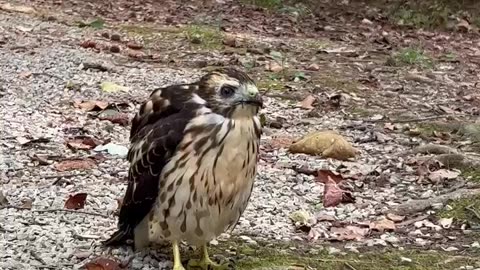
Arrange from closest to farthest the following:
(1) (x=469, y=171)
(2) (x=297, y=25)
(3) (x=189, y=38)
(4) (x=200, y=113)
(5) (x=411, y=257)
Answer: (4) (x=200, y=113) → (5) (x=411, y=257) → (1) (x=469, y=171) → (3) (x=189, y=38) → (2) (x=297, y=25)

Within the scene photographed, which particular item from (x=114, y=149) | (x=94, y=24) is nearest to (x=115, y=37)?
(x=94, y=24)

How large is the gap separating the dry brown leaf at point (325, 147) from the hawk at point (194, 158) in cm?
210

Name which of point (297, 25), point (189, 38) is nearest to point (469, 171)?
point (189, 38)

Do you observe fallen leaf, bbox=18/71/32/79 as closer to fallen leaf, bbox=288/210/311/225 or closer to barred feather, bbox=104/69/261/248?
fallen leaf, bbox=288/210/311/225

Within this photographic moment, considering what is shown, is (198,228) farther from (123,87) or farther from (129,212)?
(123,87)

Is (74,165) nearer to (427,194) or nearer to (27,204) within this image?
(27,204)

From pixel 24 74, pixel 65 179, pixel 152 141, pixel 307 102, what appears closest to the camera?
pixel 152 141

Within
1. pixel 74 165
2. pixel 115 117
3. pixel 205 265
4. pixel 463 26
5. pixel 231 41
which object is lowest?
pixel 463 26

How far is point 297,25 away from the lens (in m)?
13.5

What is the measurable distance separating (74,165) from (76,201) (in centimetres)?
78

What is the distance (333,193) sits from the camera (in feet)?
17.1

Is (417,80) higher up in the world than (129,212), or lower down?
lower down

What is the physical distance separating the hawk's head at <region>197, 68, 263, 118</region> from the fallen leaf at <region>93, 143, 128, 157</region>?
234 cm

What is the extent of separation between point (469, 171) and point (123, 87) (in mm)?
3359
